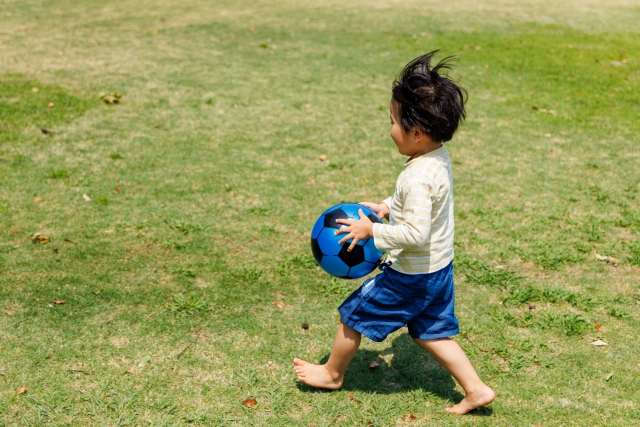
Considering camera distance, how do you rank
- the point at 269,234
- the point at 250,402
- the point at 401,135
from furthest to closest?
the point at 269,234 → the point at 250,402 → the point at 401,135

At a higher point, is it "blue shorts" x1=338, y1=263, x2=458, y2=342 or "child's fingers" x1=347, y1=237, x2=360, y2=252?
"child's fingers" x1=347, y1=237, x2=360, y2=252

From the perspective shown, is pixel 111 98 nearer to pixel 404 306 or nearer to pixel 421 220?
pixel 404 306

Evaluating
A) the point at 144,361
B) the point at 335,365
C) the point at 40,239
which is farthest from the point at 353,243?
the point at 40,239

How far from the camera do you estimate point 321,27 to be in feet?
46.5

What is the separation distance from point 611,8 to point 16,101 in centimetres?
1585

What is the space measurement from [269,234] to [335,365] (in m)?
2.08

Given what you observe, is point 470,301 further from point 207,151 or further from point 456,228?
point 207,151

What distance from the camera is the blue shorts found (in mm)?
3262

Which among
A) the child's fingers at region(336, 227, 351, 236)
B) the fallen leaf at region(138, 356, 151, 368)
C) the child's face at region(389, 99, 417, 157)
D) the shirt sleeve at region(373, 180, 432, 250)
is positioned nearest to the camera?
the shirt sleeve at region(373, 180, 432, 250)

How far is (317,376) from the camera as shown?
359 cm

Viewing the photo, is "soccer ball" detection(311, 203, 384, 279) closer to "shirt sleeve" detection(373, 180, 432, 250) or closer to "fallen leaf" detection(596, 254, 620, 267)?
"shirt sleeve" detection(373, 180, 432, 250)

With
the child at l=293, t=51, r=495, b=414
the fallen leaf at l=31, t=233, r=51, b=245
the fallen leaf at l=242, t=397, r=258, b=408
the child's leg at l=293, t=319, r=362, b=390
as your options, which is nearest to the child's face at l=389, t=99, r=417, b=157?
the child at l=293, t=51, r=495, b=414

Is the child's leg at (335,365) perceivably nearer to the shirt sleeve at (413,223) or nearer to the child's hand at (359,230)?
the child's hand at (359,230)

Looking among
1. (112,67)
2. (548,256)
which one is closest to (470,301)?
(548,256)
